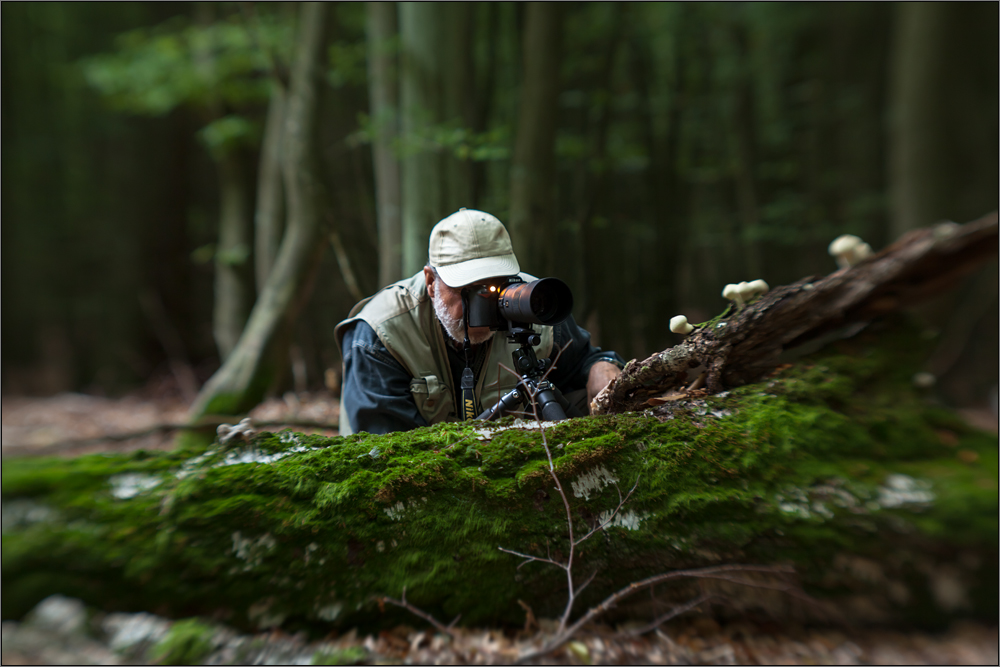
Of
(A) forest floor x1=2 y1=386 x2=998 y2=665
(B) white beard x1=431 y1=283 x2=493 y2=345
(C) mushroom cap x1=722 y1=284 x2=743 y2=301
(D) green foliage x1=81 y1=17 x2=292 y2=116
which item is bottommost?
(A) forest floor x1=2 y1=386 x2=998 y2=665

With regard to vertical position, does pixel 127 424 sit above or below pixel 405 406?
below

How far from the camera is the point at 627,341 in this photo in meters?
4.36

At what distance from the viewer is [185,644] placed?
122cm

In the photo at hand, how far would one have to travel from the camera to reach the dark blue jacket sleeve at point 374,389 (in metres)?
2.26

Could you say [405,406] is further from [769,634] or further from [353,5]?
[353,5]

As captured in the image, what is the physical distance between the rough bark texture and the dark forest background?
0.25 m

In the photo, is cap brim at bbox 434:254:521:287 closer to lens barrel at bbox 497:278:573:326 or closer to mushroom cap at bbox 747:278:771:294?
lens barrel at bbox 497:278:573:326

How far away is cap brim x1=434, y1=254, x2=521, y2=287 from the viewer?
7.25 ft

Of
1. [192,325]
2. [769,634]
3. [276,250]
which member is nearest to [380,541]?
[769,634]

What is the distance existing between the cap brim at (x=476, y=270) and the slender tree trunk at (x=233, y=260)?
6.07 metres

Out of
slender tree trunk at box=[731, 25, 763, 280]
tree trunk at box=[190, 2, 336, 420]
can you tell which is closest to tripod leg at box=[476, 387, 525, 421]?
tree trunk at box=[190, 2, 336, 420]

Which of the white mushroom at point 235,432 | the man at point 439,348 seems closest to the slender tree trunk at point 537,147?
the man at point 439,348

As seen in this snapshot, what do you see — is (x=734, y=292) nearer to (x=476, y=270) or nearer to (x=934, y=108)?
(x=476, y=270)

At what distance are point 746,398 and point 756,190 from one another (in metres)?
9.16
